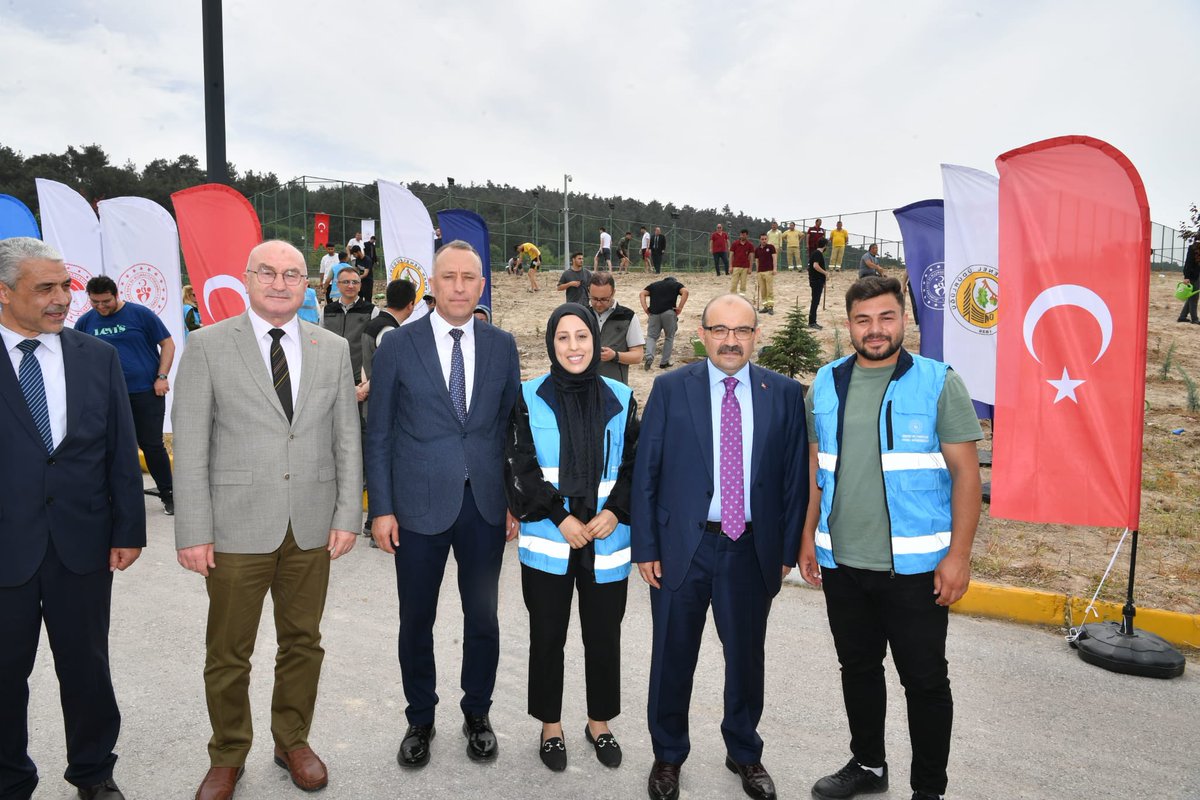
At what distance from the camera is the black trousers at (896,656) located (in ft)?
9.98

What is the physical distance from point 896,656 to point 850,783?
0.59 meters

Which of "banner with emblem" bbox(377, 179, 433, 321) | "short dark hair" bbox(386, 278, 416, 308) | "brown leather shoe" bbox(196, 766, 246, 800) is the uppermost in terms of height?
"banner with emblem" bbox(377, 179, 433, 321)

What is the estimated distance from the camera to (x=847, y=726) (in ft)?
12.5

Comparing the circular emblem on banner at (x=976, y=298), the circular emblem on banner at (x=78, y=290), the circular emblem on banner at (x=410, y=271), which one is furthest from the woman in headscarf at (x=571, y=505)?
the circular emblem on banner at (x=78, y=290)

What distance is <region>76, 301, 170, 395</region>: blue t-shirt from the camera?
6703mm

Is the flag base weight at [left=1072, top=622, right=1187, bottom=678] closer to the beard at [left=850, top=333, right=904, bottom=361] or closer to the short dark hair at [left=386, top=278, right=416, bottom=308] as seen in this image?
the beard at [left=850, top=333, right=904, bottom=361]

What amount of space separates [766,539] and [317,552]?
1.81 m

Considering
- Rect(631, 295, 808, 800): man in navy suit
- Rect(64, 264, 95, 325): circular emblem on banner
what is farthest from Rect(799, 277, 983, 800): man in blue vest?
Rect(64, 264, 95, 325): circular emblem on banner

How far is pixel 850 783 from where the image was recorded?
3270mm

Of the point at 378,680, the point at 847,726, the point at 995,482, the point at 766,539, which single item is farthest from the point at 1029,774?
the point at 378,680

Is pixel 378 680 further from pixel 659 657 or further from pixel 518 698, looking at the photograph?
pixel 659 657

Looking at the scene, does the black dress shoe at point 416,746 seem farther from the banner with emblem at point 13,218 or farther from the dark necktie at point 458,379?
the banner with emblem at point 13,218

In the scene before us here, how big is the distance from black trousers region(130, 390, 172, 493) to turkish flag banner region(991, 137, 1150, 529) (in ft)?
21.6

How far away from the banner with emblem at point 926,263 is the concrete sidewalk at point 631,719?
3.19 metres
